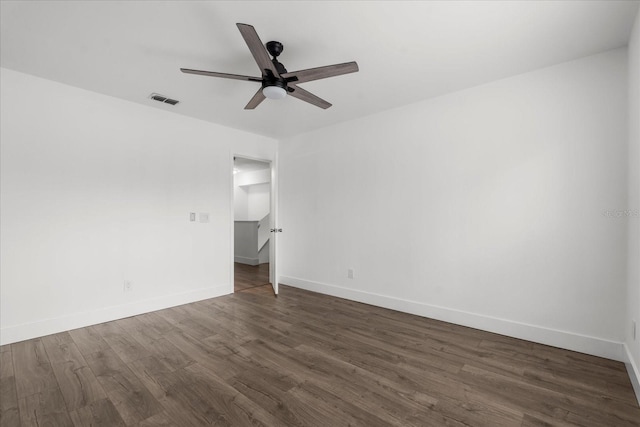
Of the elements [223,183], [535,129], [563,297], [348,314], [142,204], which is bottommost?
[348,314]

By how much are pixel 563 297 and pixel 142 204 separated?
15.6 feet

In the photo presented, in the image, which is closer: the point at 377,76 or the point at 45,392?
the point at 45,392

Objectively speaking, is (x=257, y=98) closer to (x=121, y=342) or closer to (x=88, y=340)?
(x=121, y=342)

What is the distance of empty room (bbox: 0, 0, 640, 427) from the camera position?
6.39 ft

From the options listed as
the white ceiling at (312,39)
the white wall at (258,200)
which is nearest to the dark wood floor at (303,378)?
the white ceiling at (312,39)

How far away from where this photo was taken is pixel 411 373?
218 cm

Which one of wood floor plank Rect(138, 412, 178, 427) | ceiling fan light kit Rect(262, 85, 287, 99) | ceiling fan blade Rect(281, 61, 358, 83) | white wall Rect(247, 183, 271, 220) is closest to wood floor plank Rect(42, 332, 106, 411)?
wood floor plank Rect(138, 412, 178, 427)

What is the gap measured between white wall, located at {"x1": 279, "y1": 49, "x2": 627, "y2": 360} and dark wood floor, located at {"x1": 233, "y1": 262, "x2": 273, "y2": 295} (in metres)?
1.60

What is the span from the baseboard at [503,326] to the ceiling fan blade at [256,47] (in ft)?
9.84

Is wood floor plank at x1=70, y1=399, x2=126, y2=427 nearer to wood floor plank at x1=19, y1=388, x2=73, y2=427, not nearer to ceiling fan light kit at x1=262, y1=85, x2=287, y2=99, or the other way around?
wood floor plank at x1=19, y1=388, x2=73, y2=427

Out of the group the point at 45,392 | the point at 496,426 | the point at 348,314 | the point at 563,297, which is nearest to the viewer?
the point at 496,426

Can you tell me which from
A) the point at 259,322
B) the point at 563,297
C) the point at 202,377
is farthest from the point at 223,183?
the point at 563,297

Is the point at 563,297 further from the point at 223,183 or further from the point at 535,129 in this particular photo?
the point at 223,183

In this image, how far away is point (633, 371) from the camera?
2.05m
